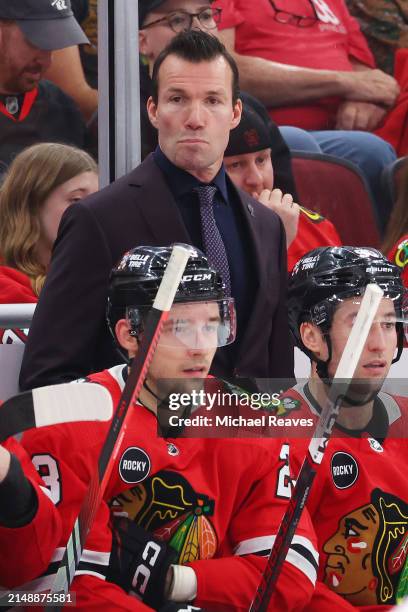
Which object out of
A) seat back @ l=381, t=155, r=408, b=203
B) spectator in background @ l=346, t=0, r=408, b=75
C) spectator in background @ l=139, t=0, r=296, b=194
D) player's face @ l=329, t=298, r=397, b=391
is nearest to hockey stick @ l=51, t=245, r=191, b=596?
player's face @ l=329, t=298, r=397, b=391

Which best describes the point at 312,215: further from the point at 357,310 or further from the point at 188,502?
the point at 188,502

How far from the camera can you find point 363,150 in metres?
3.32

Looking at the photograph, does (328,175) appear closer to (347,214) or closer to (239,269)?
(347,214)

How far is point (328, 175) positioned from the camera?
3309 mm

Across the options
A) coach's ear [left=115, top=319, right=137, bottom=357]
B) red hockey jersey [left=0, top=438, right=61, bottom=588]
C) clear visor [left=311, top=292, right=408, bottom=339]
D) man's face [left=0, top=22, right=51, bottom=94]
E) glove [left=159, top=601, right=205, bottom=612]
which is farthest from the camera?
man's face [left=0, top=22, right=51, bottom=94]

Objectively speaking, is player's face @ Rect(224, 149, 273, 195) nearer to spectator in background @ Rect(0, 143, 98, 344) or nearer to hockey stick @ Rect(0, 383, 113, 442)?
spectator in background @ Rect(0, 143, 98, 344)

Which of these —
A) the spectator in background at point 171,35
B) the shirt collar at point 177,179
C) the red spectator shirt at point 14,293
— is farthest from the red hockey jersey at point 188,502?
the spectator in background at point 171,35

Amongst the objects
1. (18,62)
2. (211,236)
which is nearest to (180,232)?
(211,236)

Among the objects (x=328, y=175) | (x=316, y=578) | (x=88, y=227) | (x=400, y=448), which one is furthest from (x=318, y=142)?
(x=316, y=578)

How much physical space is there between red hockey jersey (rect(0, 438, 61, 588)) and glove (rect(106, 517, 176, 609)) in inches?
5.3

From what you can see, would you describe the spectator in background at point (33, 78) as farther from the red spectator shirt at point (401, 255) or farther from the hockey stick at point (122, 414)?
the hockey stick at point (122, 414)

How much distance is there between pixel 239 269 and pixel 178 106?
1.22 feet

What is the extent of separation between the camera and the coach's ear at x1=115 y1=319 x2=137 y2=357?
220 centimetres

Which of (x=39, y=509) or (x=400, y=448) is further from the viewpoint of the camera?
(x=400, y=448)
